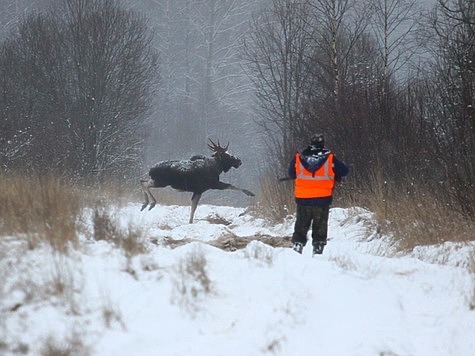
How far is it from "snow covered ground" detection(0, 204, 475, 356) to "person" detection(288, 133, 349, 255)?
1762 millimetres

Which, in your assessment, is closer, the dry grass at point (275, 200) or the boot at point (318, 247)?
the boot at point (318, 247)

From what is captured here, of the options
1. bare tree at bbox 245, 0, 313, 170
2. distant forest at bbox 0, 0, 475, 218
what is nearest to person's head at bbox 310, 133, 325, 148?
distant forest at bbox 0, 0, 475, 218

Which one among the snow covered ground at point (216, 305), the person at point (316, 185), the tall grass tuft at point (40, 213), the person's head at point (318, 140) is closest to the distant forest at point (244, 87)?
the person at point (316, 185)

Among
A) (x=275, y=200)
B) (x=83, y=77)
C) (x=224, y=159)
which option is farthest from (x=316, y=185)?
(x=83, y=77)

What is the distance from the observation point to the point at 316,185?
732cm

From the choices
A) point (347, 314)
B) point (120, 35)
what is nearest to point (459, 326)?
point (347, 314)

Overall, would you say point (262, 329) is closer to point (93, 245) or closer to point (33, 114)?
point (93, 245)

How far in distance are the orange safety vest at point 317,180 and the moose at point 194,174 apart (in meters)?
7.91

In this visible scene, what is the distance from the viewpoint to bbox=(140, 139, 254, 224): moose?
15.4 metres

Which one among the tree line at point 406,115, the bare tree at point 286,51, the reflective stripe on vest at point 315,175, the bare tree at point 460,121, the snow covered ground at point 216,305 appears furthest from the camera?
the bare tree at point 286,51

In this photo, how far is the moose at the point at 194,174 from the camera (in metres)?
15.4

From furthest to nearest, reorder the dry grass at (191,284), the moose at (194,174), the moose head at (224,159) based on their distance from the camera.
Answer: the moose head at (224,159) → the moose at (194,174) → the dry grass at (191,284)

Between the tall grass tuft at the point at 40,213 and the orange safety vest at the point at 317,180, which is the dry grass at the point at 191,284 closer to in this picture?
the tall grass tuft at the point at 40,213

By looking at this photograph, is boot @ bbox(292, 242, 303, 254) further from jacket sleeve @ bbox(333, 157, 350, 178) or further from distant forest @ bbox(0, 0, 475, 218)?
distant forest @ bbox(0, 0, 475, 218)
